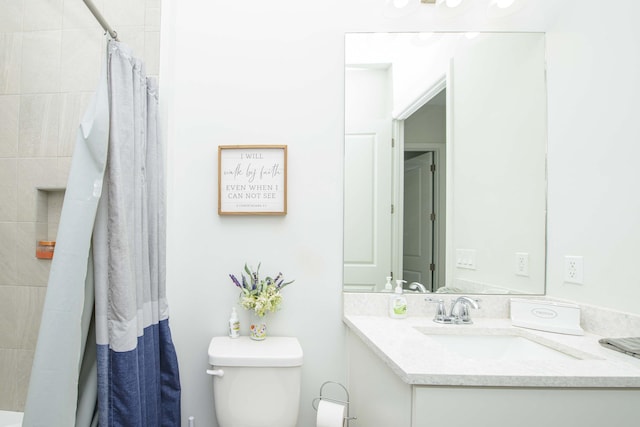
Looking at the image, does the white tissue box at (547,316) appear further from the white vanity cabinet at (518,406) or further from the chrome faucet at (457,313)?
the white vanity cabinet at (518,406)

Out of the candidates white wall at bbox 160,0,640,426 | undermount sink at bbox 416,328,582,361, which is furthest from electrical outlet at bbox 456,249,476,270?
white wall at bbox 160,0,640,426

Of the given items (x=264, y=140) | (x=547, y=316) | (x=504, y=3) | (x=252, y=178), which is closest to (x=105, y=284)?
(x=252, y=178)

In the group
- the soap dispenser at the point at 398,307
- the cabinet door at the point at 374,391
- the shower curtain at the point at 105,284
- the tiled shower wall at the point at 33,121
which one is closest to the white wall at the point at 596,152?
the soap dispenser at the point at 398,307

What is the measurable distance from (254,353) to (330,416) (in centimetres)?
37

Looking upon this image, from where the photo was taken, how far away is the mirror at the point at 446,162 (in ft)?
5.01

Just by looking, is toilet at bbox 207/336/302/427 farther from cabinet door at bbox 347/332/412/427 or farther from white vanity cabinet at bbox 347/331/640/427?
white vanity cabinet at bbox 347/331/640/427

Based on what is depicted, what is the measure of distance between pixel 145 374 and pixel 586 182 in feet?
5.95

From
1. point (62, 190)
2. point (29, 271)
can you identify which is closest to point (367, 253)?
point (62, 190)

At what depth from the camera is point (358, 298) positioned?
5.04ft

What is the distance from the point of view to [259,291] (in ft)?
4.82

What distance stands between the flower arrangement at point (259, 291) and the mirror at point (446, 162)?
326mm

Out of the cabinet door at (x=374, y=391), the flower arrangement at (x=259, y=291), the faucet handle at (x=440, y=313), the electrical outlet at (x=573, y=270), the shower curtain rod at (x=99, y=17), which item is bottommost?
the cabinet door at (x=374, y=391)

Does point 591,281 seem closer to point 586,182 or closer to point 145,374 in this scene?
point 586,182

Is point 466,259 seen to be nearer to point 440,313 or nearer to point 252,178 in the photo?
point 440,313
